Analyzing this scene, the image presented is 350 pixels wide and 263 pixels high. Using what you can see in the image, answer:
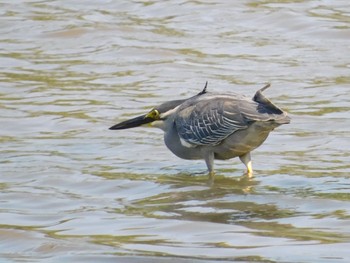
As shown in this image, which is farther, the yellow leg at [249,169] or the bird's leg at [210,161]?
the bird's leg at [210,161]

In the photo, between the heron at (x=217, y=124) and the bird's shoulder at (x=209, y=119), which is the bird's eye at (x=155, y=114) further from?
the bird's shoulder at (x=209, y=119)

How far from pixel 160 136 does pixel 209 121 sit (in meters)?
1.78

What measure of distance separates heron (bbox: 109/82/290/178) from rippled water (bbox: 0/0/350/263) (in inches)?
9.3

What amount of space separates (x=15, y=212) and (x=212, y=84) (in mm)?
5534

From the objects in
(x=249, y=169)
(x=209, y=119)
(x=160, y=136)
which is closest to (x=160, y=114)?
(x=209, y=119)

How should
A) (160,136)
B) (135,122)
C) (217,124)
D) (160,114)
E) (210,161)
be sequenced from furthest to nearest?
(160,136)
(135,122)
(160,114)
(210,161)
(217,124)

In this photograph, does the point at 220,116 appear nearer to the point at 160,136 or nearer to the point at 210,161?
the point at 210,161

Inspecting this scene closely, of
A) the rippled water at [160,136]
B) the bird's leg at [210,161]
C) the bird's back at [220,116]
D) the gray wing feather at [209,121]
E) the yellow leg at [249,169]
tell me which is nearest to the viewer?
the rippled water at [160,136]

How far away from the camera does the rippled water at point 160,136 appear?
8930 millimetres

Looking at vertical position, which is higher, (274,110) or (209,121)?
(274,110)

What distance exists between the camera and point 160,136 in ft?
43.2

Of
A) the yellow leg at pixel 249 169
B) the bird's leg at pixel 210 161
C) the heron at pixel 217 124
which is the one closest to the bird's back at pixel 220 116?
the heron at pixel 217 124

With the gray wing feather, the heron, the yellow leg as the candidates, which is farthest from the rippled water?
the gray wing feather

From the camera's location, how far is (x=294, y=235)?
8.83m
